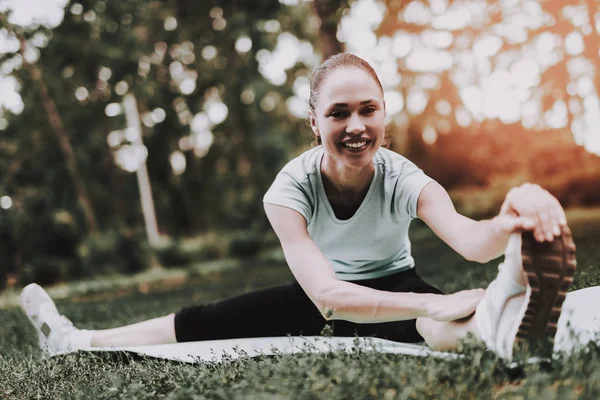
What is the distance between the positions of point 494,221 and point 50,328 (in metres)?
3.20

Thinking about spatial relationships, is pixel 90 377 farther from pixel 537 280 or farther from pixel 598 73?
pixel 598 73

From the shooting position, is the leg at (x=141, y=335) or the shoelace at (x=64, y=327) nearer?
the leg at (x=141, y=335)

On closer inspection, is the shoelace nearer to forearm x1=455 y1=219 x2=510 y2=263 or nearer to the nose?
the nose

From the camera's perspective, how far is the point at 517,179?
22.1 meters

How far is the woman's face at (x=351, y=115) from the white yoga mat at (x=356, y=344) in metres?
0.91

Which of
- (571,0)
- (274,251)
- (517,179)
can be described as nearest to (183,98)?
(274,251)

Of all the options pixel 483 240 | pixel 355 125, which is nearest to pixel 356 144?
pixel 355 125

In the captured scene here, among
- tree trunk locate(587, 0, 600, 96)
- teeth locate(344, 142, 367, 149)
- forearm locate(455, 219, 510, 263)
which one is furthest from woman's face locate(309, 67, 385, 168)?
tree trunk locate(587, 0, 600, 96)

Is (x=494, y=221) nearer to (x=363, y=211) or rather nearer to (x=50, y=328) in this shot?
(x=363, y=211)

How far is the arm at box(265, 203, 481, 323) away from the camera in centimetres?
230

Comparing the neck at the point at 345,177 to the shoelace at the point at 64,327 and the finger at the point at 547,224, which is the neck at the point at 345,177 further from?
the shoelace at the point at 64,327

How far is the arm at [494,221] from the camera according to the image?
199 centimetres

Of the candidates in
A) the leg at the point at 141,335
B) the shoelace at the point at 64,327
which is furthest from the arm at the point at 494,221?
the shoelace at the point at 64,327

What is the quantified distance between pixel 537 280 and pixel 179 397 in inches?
55.8
